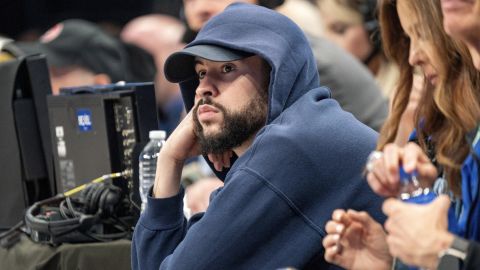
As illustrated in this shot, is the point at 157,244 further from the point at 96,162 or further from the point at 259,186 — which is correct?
the point at 96,162

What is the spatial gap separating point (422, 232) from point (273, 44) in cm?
113

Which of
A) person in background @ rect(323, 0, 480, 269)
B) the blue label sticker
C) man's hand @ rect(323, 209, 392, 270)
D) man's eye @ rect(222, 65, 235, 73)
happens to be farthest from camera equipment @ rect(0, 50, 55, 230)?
man's hand @ rect(323, 209, 392, 270)

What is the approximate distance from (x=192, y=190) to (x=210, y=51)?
2.19 m

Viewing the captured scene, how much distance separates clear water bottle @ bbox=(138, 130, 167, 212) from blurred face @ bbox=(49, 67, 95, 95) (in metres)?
1.90

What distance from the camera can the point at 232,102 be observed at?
3057 mm

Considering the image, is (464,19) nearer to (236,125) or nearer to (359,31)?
(236,125)

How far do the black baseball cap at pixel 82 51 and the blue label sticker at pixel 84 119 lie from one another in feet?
5.44

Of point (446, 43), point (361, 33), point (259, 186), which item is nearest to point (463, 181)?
point (446, 43)

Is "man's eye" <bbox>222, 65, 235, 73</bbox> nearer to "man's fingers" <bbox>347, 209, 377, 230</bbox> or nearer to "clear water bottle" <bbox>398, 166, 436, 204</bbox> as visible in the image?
"man's fingers" <bbox>347, 209, 377, 230</bbox>

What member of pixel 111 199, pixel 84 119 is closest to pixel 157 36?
pixel 84 119

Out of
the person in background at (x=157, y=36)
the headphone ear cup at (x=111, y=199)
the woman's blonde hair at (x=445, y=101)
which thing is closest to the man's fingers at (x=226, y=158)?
the headphone ear cup at (x=111, y=199)

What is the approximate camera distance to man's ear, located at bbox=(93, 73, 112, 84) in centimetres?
547

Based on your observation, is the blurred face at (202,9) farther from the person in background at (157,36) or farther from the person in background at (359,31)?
the person in background at (157,36)

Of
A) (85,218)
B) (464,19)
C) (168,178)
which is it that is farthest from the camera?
(85,218)
